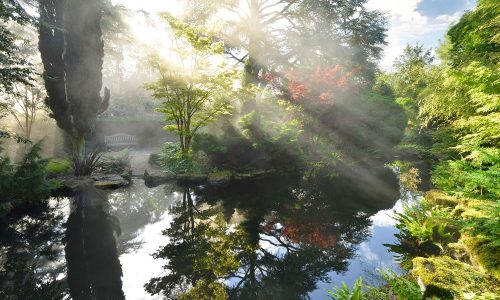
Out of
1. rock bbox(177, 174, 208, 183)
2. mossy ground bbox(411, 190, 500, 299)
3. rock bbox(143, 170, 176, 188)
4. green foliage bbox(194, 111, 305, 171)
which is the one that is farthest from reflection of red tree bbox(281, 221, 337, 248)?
rock bbox(143, 170, 176, 188)

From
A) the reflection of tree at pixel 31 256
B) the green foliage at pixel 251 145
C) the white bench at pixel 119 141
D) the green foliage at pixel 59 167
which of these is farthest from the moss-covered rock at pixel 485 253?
the white bench at pixel 119 141

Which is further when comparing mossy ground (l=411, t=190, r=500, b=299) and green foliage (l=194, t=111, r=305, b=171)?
green foliage (l=194, t=111, r=305, b=171)

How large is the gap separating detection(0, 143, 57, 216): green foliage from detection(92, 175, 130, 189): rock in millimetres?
2197

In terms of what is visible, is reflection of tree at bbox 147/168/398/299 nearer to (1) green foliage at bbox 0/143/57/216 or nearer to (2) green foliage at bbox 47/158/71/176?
(1) green foliage at bbox 0/143/57/216

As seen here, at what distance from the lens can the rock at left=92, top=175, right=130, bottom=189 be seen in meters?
10.0

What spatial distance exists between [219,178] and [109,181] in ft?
13.7

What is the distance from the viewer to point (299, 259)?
15.9 feet

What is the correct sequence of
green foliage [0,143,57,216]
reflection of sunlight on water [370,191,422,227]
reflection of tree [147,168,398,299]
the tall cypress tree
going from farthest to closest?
the tall cypress tree, green foliage [0,143,57,216], reflection of sunlight on water [370,191,422,227], reflection of tree [147,168,398,299]

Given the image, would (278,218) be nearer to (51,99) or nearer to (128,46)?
(51,99)

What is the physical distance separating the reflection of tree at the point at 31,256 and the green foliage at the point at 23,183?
1.34 feet

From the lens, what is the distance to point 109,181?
1032 centimetres

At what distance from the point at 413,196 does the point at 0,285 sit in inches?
400

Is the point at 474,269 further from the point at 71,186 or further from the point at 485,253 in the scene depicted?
the point at 71,186

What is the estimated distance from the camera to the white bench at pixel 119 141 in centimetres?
1986
